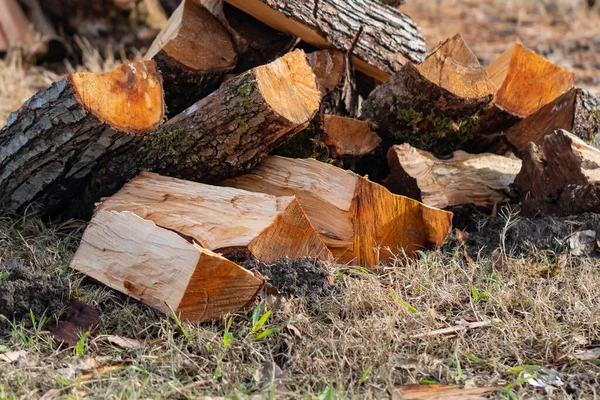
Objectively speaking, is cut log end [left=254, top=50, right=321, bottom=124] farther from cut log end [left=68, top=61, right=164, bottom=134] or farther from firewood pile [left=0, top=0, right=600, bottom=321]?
cut log end [left=68, top=61, right=164, bottom=134]

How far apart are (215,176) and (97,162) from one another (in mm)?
522

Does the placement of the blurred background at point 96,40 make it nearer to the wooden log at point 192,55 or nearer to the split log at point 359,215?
the wooden log at point 192,55

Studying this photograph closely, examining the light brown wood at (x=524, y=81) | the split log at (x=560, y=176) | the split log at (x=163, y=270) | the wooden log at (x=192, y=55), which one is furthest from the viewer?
the light brown wood at (x=524, y=81)

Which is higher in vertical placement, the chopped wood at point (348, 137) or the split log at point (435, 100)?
the split log at point (435, 100)

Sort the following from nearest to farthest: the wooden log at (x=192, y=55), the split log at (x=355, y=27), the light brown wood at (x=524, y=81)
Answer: the split log at (x=355, y=27) → the wooden log at (x=192, y=55) → the light brown wood at (x=524, y=81)

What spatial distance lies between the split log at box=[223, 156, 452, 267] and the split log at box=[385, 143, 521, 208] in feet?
0.72

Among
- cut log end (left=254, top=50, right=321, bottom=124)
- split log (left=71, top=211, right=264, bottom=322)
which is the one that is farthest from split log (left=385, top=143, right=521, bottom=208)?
split log (left=71, top=211, right=264, bottom=322)

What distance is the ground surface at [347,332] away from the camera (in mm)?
2186

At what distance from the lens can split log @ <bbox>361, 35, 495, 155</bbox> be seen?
3178mm

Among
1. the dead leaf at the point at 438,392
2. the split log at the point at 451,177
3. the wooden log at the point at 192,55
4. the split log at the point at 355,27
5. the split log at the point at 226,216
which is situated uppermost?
the split log at the point at 355,27

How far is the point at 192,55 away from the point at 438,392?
2.02 metres

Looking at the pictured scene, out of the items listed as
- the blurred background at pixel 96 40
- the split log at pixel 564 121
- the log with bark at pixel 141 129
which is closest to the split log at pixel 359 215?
the log with bark at pixel 141 129

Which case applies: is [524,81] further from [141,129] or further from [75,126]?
[75,126]

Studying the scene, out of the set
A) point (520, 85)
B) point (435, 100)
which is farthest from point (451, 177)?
point (520, 85)
